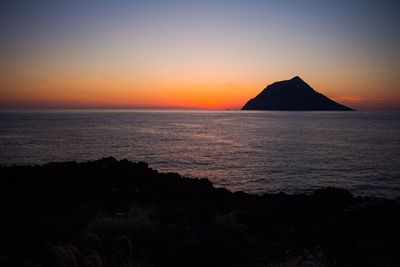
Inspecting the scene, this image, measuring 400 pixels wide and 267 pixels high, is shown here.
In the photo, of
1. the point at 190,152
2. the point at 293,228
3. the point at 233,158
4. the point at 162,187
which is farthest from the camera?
the point at 190,152

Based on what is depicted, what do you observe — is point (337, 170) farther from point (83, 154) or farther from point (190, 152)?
point (83, 154)

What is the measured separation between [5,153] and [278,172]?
32.6 meters

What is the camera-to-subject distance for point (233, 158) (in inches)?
1411

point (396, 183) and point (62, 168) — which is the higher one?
point (62, 168)

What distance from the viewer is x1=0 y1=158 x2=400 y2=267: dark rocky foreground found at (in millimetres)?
6590

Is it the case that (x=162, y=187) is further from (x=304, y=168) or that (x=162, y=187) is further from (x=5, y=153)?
(x=5, y=153)

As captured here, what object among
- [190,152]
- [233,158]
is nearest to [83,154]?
[190,152]

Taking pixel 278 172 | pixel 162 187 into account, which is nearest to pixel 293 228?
pixel 162 187

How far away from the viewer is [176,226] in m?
9.77

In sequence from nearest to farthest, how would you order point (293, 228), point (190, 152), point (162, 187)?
point (293, 228), point (162, 187), point (190, 152)

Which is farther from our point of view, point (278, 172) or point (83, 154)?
point (83, 154)

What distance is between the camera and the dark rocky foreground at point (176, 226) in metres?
6.59

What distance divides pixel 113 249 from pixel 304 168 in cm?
2562

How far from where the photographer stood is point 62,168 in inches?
735
